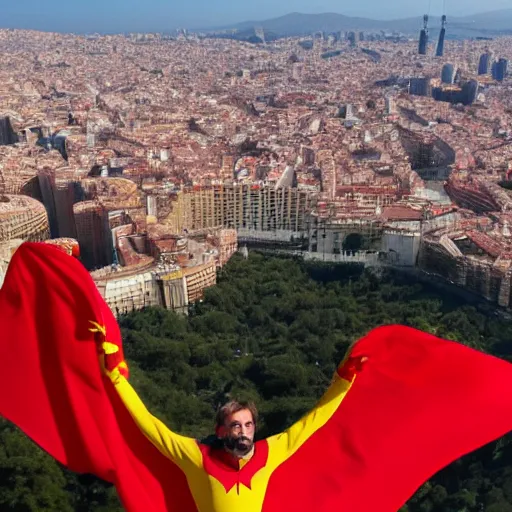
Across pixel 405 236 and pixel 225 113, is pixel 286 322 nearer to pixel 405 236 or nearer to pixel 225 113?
pixel 405 236

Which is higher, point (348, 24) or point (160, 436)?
point (160, 436)

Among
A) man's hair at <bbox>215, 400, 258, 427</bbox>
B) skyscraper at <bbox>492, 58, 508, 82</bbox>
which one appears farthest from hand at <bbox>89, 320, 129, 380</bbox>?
skyscraper at <bbox>492, 58, 508, 82</bbox>

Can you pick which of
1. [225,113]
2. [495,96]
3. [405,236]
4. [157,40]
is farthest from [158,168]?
[157,40]

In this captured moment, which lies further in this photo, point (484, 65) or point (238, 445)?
point (484, 65)

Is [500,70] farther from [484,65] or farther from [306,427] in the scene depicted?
[306,427]

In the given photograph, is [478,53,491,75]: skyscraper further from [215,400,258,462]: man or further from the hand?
[215,400,258,462]: man

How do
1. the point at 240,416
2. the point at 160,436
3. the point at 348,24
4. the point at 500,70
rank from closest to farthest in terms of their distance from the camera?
the point at 240,416 < the point at 160,436 < the point at 500,70 < the point at 348,24

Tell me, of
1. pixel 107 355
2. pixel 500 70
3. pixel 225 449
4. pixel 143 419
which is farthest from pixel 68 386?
pixel 500 70

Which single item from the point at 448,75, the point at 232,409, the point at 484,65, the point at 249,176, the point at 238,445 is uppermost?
the point at 232,409
